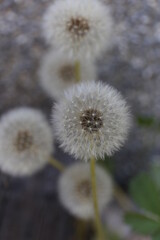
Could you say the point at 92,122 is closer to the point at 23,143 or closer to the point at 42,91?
the point at 23,143

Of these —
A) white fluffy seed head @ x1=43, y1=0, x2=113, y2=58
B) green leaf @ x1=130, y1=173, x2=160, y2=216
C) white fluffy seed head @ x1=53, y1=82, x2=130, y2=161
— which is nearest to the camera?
white fluffy seed head @ x1=53, y1=82, x2=130, y2=161

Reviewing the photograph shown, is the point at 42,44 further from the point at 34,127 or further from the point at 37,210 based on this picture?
the point at 37,210

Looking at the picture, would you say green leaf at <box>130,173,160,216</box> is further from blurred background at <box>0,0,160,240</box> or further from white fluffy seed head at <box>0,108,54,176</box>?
white fluffy seed head at <box>0,108,54,176</box>

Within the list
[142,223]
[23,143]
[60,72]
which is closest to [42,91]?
[60,72]

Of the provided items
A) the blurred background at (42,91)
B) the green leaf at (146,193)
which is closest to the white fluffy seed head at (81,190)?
the green leaf at (146,193)

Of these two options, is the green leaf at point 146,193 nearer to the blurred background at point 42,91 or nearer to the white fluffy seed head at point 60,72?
the blurred background at point 42,91

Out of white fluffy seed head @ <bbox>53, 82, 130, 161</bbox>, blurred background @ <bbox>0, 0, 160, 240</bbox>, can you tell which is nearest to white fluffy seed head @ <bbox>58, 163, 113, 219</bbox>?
blurred background @ <bbox>0, 0, 160, 240</bbox>
